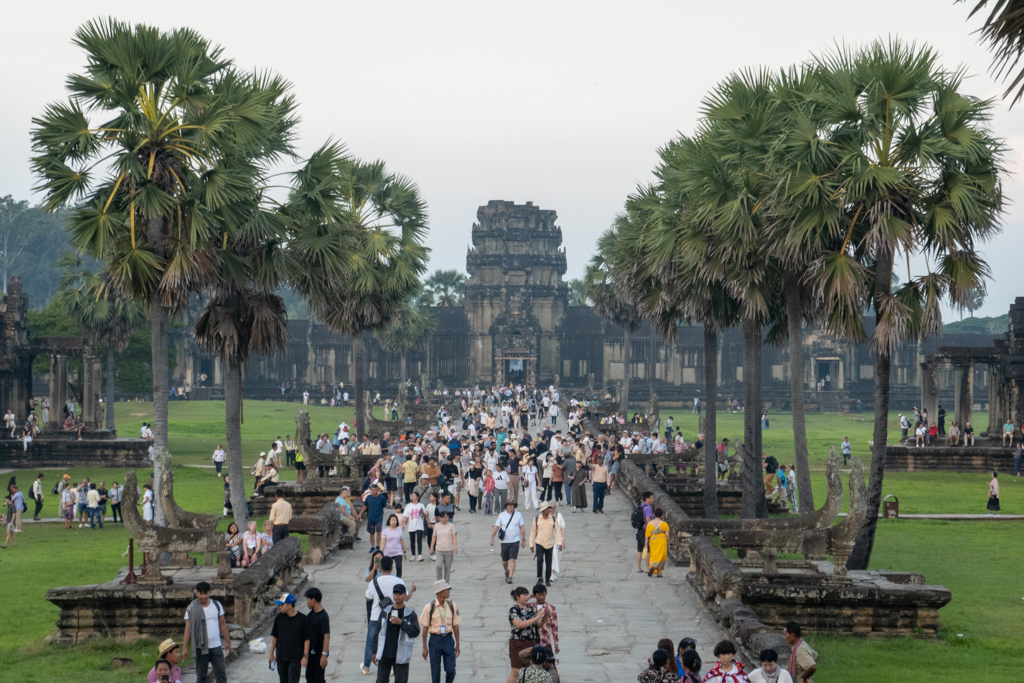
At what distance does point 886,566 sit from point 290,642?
12611mm

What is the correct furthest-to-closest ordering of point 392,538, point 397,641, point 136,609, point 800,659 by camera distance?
point 392,538, point 136,609, point 397,641, point 800,659

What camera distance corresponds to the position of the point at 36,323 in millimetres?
51281

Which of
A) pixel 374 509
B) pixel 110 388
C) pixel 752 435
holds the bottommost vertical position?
pixel 374 509

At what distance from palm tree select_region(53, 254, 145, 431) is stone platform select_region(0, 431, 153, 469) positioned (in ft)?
21.4

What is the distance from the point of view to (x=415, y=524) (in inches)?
781

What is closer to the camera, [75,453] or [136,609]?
[136,609]

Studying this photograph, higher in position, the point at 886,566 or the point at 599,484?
the point at 599,484

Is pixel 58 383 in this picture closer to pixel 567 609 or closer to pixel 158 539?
pixel 158 539

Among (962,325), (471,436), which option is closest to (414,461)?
(471,436)

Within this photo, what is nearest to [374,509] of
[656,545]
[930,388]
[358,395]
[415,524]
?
[415,524]

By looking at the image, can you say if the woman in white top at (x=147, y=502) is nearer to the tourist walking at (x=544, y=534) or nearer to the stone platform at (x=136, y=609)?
the stone platform at (x=136, y=609)

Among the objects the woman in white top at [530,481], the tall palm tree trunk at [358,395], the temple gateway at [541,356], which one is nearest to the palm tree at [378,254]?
the tall palm tree trunk at [358,395]

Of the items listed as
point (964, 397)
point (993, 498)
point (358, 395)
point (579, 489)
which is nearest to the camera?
point (579, 489)

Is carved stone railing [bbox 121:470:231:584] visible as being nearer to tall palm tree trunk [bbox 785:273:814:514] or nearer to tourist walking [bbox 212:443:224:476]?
tall palm tree trunk [bbox 785:273:814:514]
